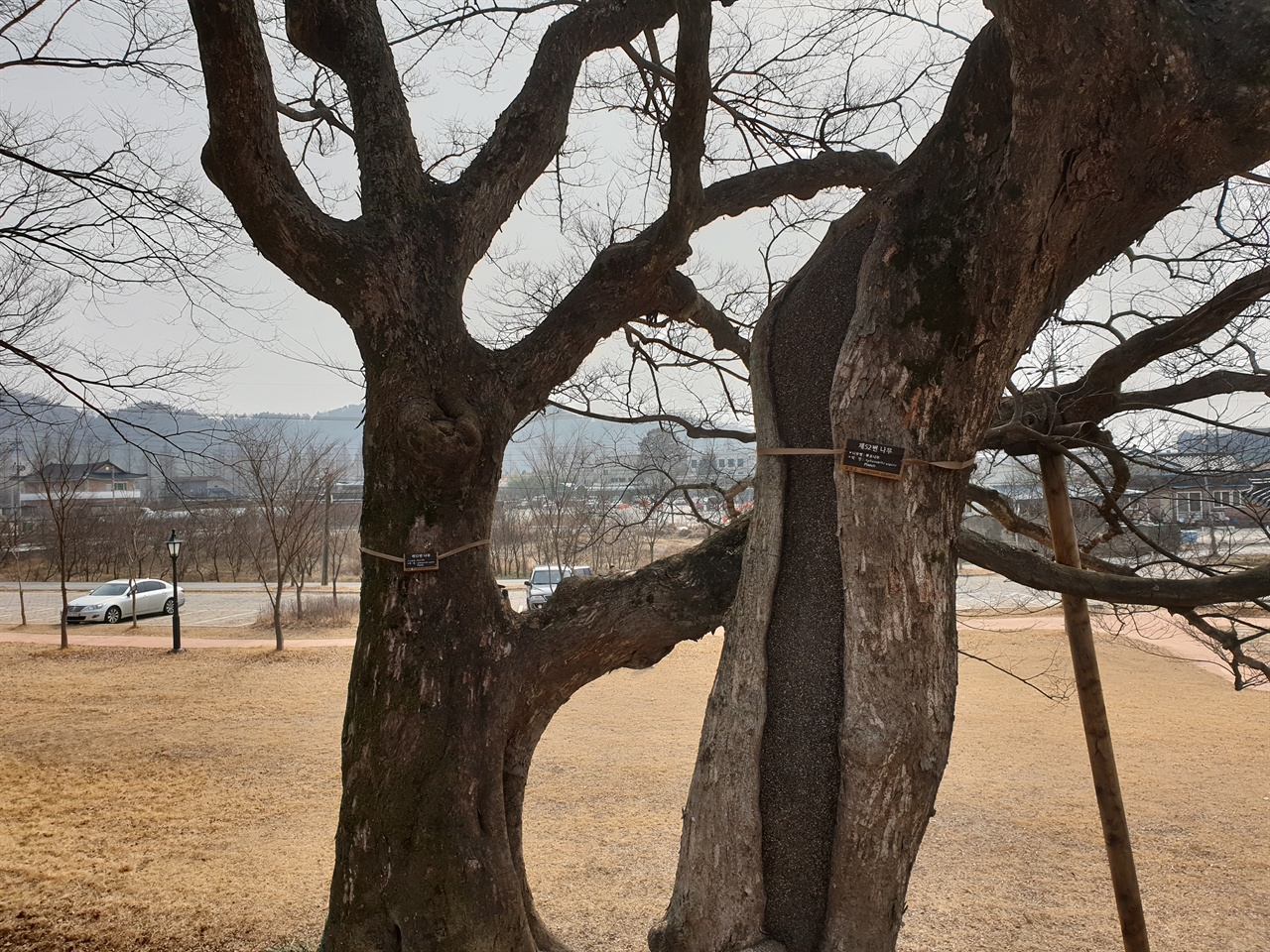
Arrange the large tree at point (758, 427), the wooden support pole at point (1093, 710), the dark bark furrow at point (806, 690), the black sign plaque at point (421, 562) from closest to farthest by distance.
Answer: the large tree at point (758, 427)
the dark bark furrow at point (806, 690)
the black sign plaque at point (421, 562)
the wooden support pole at point (1093, 710)

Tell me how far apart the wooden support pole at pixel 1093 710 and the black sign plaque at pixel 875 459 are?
1.78m

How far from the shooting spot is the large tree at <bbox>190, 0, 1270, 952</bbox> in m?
2.15

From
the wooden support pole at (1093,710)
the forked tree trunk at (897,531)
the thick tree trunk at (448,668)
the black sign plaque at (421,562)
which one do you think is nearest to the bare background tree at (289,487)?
the thick tree trunk at (448,668)

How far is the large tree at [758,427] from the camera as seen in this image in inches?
84.5

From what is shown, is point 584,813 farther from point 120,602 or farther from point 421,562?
point 120,602

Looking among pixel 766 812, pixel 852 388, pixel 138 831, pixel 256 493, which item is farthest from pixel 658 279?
pixel 256 493

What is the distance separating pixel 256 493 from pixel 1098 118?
19346 mm

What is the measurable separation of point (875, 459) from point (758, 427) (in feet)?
1.74

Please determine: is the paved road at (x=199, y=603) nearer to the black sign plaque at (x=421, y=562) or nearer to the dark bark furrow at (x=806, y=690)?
the black sign plaque at (x=421, y=562)

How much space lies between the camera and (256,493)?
18625 mm

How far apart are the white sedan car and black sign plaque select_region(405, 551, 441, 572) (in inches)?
679

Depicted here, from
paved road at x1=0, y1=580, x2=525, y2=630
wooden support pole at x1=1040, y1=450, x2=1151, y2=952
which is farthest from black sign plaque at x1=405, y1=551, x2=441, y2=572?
paved road at x1=0, y1=580, x2=525, y2=630

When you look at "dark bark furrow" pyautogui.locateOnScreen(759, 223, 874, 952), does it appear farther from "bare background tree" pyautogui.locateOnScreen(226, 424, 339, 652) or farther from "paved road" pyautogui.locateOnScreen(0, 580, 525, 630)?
"paved road" pyautogui.locateOnScreen(0, 580, 525, 630)

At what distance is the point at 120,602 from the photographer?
18.5 metres
